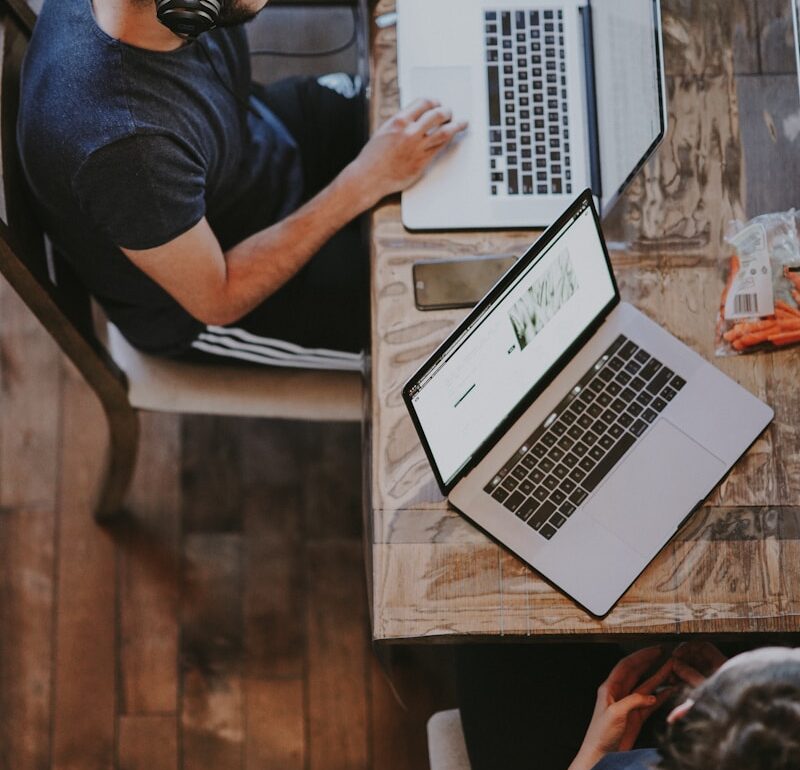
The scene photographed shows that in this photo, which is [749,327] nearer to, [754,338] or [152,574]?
[754,338]

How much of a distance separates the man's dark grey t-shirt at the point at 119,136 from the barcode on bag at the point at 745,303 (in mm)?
696

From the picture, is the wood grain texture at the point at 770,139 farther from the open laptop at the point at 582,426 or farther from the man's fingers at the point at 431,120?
the man's fingers at the point at 431,120

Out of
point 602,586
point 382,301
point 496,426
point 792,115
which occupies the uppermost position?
point 792,115

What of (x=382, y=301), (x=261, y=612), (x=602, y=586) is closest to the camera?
(x=602, y=586)

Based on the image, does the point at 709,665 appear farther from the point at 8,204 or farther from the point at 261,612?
the point at 8,204

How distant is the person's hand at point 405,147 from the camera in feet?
4.33

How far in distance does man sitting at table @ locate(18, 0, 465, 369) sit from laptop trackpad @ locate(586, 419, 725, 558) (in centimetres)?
43

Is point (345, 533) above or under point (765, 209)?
under

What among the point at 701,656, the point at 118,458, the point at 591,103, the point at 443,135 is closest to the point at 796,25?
the point at 591,103

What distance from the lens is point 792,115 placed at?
1.36 metres

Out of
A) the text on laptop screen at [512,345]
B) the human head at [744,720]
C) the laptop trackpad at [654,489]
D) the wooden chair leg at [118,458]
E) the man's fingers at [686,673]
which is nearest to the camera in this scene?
the human head at [744,720]

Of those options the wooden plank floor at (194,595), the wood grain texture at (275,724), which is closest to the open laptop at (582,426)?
the wooden plank floor at (194,595)

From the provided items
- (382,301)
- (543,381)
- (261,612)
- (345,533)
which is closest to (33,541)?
(261,612)

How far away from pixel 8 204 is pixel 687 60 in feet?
3.07
